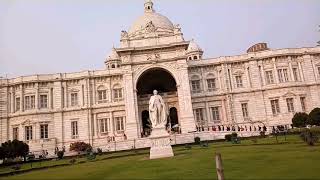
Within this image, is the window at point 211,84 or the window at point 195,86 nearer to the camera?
the window at point 195,86

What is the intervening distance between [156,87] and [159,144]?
3192 centimetres

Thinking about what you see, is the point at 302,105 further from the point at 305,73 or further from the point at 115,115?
the point at 115,115

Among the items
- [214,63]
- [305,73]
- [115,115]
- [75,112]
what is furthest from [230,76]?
[75,112]

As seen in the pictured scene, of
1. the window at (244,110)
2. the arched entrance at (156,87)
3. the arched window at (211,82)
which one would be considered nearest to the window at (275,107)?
the window at (244,110)

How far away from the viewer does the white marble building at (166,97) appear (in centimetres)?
4822

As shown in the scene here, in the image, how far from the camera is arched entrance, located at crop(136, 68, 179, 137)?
158 feet

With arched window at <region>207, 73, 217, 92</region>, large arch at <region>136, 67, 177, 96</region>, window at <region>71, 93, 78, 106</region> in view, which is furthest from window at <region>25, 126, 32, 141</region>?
arched window at <region>207, 73, 217, 92</region>

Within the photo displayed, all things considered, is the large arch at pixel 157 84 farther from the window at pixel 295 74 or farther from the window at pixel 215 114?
the window at pixel 295 74

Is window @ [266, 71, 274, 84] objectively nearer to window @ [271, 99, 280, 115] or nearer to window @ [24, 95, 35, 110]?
window @ [271, 99, 280, 115]

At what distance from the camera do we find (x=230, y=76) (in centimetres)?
5084

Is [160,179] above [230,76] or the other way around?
the other way around

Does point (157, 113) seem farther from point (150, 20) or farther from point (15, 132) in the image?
point (150, 20)

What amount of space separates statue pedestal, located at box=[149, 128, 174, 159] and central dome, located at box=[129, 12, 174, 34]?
38.9m

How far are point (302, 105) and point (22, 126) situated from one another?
132 feet
